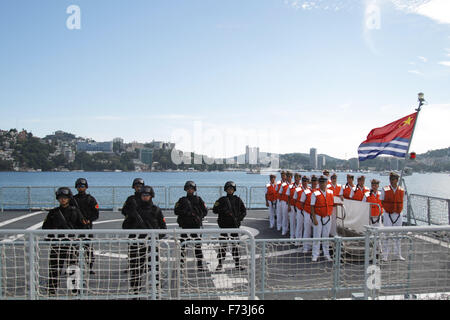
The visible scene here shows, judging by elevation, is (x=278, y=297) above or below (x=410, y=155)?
below

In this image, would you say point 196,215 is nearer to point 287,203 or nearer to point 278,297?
point 278,297

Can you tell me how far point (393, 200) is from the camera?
9.39m

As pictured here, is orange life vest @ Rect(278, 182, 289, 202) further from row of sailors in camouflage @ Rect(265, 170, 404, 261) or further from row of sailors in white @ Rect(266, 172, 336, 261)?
row of sailors in camouflage @ Rect(265, 170, 404, 261)

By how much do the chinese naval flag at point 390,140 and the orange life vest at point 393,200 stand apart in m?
2.02

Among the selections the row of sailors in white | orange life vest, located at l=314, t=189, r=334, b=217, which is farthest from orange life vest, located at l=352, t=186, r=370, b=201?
orange life vest, located at l=314, t=189, r=334, b=217

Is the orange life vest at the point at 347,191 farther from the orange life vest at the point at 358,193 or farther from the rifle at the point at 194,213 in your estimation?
the rifle at the point at 194,213

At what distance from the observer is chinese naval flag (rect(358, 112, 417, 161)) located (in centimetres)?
1096

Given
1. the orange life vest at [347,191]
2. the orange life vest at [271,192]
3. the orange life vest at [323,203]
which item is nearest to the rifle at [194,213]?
the orange life vest at [323,203]

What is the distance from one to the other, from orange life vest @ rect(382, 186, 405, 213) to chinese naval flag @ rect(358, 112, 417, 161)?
202 cm

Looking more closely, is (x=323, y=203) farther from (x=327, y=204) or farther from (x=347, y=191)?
(x=347, y=191)

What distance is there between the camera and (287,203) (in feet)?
39.5
